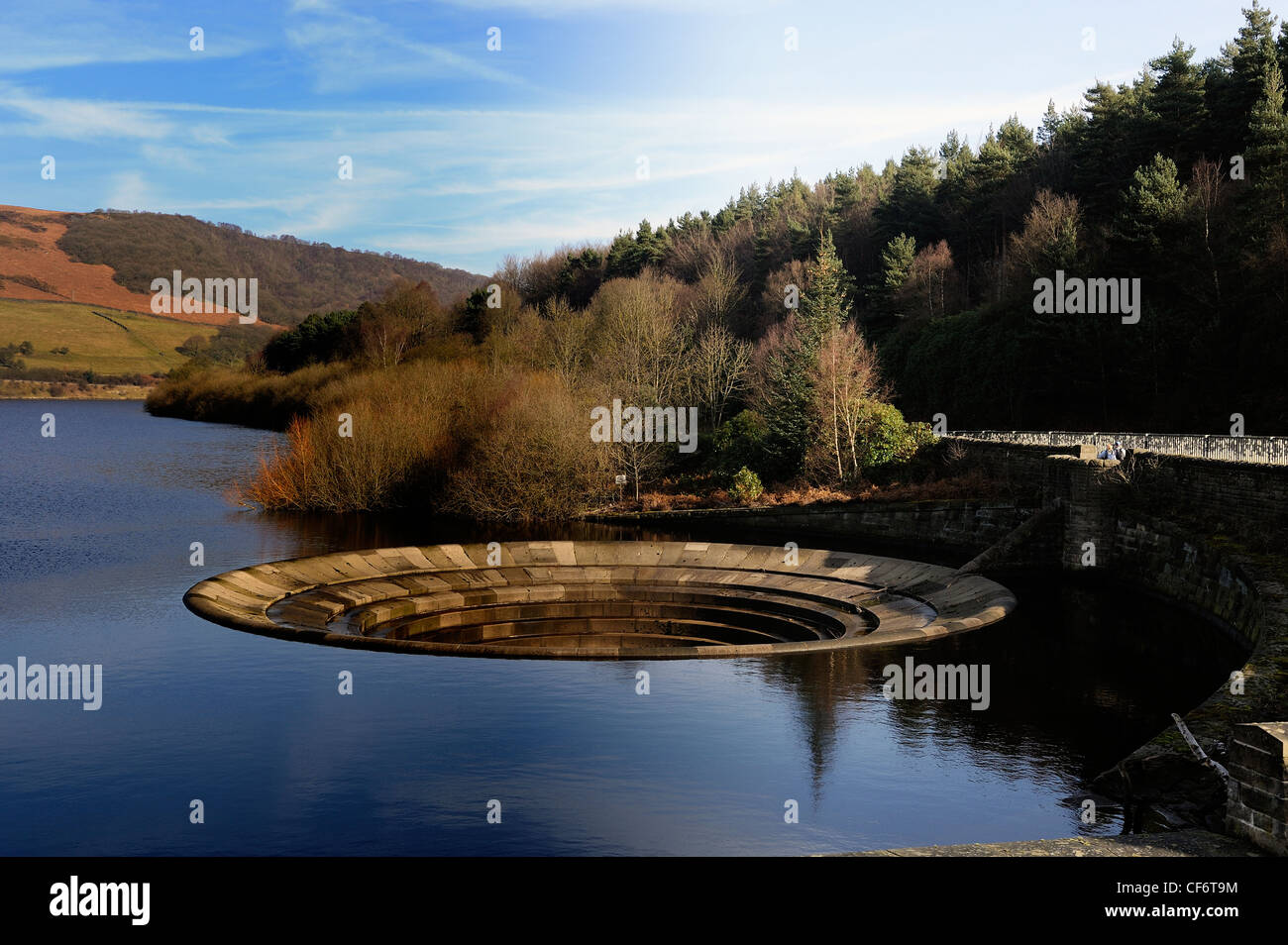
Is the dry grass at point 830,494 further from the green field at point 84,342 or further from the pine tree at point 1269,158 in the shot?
the green field at point 84,342

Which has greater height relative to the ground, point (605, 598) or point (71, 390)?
point (71, 390)

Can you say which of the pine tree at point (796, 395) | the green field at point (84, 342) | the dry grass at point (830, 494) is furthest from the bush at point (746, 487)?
the green field at point (84, 342)

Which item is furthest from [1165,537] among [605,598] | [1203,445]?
[605,598]

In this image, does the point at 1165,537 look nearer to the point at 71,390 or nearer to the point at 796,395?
the point at 796,395

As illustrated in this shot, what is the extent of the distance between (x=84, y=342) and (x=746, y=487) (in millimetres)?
170553

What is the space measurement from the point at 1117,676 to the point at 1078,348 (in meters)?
41.8

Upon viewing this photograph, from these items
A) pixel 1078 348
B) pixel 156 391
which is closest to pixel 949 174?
pixel 1078 348

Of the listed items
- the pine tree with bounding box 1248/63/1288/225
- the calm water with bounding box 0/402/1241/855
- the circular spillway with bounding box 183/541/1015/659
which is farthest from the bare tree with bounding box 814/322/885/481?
the calm water with bounding box 0/402/1241/855

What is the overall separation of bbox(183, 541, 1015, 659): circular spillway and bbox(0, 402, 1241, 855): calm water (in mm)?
1294

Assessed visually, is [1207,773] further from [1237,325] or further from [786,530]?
[1237,325]

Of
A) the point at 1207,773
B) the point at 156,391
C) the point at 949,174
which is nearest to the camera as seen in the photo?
the point at 1207,773

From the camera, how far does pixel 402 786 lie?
16.5 metres

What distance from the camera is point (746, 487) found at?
2202 inches

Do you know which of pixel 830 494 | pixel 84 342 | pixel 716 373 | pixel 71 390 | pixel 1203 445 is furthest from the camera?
pixel 84 342
